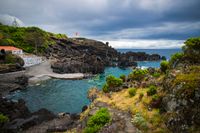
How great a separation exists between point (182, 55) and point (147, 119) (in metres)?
10.3

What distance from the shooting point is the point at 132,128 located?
2077 centimetres

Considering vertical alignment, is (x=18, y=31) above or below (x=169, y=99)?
above

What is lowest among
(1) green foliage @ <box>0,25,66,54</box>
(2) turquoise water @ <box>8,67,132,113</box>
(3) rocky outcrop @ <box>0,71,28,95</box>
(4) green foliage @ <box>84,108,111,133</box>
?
(2) turquoise water @ <box>8,67,132,113</box>

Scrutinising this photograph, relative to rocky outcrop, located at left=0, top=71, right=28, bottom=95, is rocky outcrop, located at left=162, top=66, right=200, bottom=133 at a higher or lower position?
higher

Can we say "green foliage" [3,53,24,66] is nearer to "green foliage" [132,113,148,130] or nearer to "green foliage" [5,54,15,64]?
"green foliage" [5,54,15,64]

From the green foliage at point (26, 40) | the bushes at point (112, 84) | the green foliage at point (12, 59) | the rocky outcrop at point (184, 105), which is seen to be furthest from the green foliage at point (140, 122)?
the green foliage at point (26, 40)

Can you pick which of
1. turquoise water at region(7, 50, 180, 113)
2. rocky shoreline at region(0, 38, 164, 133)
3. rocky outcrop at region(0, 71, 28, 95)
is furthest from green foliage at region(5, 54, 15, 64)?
turquoise water at region(7, 50, 180, 113)

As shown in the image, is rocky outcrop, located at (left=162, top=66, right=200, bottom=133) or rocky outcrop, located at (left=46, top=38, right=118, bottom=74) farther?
rocky outcrop, located at (left=46, top=38, right=118, bottom=74)

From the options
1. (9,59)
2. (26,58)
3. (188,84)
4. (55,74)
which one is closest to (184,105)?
(188,84)

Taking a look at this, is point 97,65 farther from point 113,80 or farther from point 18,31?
point 113,80

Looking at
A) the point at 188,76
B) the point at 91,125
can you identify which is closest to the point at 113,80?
the point at 91,125

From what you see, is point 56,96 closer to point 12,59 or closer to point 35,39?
point 12,59

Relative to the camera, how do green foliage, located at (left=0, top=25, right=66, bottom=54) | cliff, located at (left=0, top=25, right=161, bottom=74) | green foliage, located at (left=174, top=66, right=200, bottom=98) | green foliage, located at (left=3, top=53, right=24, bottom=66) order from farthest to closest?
green foliage, located at (left=0, top=25, right=66, bottom=54)
cliff, located at (left=0, top=25, right=161, bottom=74)
green foliage, located at (left=3, top=53, right=24, bottom=66)
green foliage, located at (left=174, top=66, right=200, bottom=98)

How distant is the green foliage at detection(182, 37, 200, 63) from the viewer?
26.7 metres
